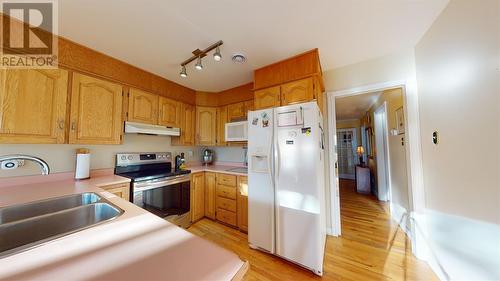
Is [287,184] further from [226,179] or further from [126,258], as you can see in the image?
[126,258]

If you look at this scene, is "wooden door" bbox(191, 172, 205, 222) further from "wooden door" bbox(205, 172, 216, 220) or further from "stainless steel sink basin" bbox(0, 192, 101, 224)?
"stainless steel sink basin" bbox(0, 192, 101, 224)

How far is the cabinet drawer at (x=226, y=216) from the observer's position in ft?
8.04

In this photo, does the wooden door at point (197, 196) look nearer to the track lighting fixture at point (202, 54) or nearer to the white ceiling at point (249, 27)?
the track lighting fixture at point (202, 54)

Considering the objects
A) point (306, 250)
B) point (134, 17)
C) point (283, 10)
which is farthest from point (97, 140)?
point (306, 250)

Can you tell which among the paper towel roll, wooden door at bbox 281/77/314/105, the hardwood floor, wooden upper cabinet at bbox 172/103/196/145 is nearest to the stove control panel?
wooden upper cabinet at bbox 172/103/196/145

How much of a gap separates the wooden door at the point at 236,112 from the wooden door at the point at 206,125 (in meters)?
0.32

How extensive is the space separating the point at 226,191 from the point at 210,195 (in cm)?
35

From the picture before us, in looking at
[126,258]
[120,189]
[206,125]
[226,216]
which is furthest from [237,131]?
[126,258]

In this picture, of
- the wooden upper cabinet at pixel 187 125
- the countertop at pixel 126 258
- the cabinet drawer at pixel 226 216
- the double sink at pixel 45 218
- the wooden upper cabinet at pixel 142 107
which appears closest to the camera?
the countertop at pixel 126 258

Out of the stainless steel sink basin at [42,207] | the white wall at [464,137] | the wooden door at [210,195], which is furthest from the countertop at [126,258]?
the wooden door at [210,195]

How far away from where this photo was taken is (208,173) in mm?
2740

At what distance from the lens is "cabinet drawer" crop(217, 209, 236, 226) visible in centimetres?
245

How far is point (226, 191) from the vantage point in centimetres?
253

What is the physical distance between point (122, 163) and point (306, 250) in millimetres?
2500
